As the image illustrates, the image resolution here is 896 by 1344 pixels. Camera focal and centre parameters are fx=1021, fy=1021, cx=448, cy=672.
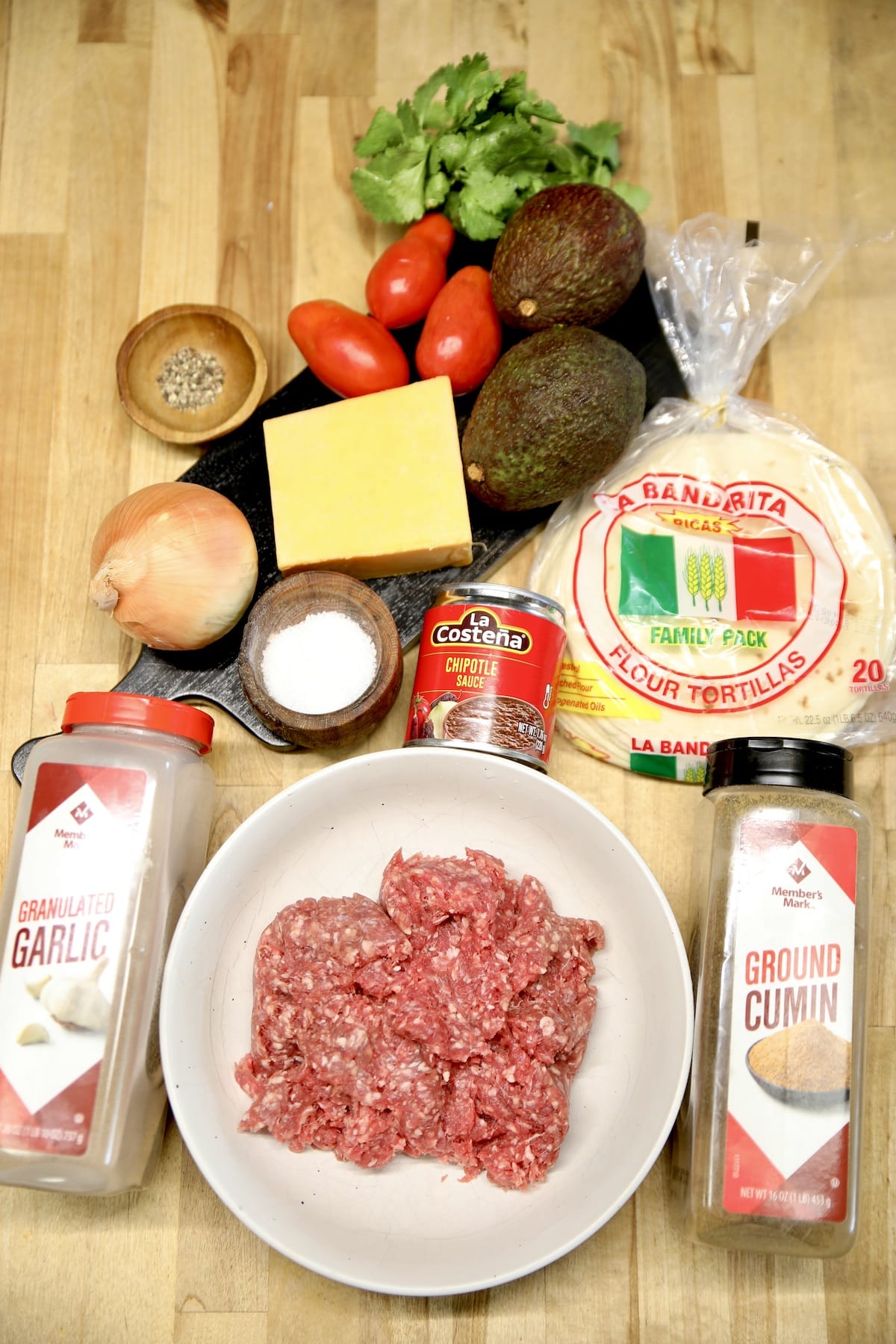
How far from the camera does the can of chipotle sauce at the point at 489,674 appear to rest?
131 centimetres

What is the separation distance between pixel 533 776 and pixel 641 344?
2.30 feet

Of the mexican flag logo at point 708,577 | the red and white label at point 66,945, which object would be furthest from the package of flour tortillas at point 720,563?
the red and white label at point 66,945

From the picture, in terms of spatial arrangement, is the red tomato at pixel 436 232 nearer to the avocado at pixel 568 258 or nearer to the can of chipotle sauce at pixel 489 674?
the avocado at pixel 568 258

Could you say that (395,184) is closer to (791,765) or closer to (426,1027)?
(791,765)

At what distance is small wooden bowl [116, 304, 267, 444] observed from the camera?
4.87 feet

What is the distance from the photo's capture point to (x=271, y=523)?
4.92 ft

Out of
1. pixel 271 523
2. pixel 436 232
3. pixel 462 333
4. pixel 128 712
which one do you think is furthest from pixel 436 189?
pixel 128 712

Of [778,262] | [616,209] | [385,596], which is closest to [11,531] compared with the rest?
[385,596]

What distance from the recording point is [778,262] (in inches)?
60.4

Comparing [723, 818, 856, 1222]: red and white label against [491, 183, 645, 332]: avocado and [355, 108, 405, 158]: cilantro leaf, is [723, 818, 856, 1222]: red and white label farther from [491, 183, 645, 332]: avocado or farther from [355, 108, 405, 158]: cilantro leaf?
[355, 108, 405, 158]: cilantro leaf

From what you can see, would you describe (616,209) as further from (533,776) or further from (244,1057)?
(244,1057)

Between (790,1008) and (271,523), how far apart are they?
956 millimetres

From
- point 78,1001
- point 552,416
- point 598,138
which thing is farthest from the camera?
point 598,138

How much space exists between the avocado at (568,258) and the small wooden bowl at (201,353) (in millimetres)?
381
